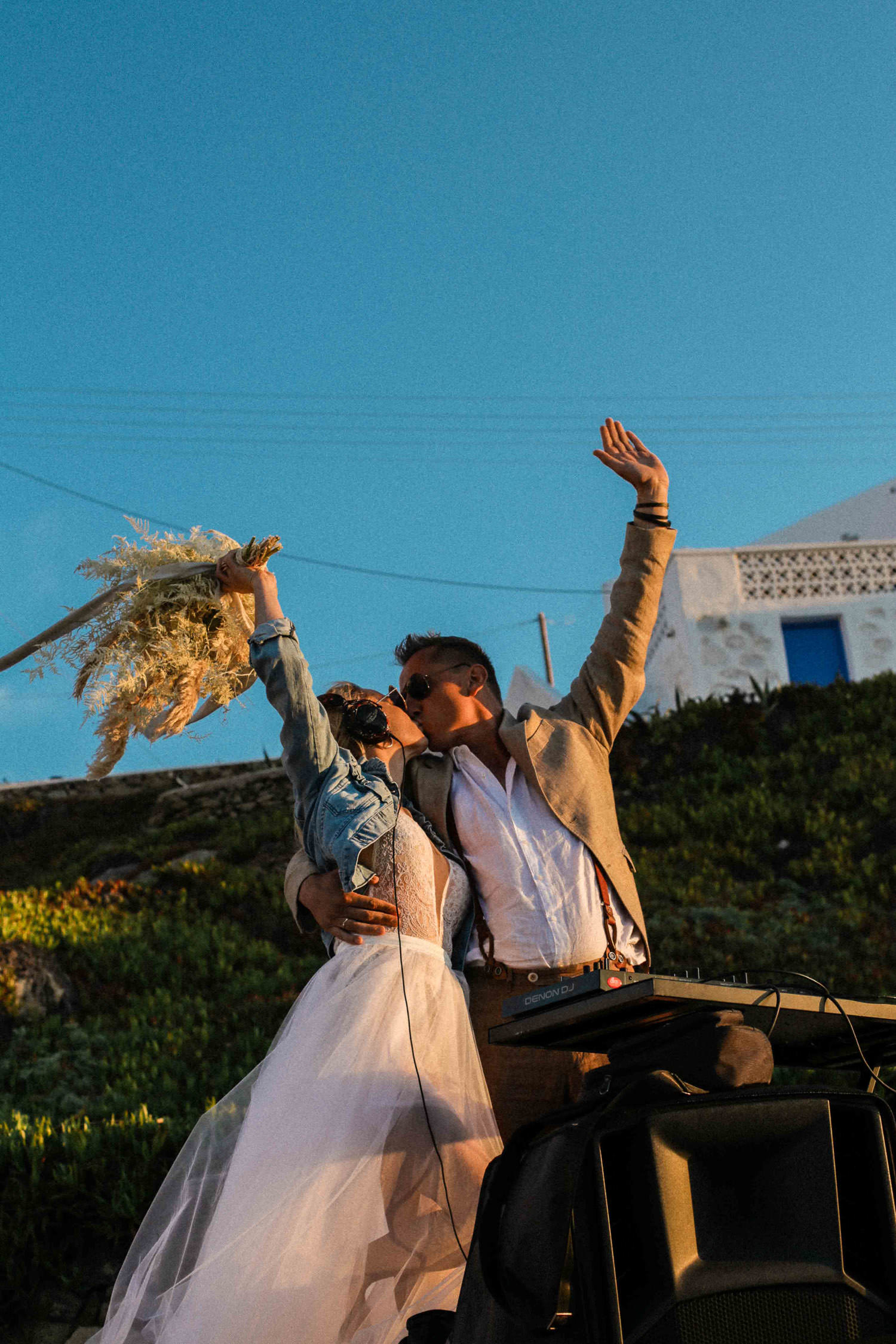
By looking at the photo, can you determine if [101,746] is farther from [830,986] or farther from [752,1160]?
[830,986]

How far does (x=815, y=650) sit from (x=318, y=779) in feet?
38.5

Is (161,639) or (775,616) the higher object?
(775,616)

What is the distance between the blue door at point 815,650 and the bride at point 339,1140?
36.8ft

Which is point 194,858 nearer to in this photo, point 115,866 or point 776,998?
point 115,866

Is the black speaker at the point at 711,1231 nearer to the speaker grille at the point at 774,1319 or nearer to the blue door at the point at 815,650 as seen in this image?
the speaker grille at the point at 774,1319

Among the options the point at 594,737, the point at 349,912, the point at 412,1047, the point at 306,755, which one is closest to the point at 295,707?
the point at 306,755

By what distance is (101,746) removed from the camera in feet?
10.9

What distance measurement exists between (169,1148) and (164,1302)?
8.05ft

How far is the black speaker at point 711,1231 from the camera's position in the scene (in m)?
1.74

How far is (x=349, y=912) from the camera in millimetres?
2791

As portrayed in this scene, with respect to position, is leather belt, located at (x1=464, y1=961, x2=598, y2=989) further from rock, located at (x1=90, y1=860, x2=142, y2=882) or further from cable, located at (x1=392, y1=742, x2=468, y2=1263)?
rock, located at (x1=90, y1=860, x2=142, y2=882)

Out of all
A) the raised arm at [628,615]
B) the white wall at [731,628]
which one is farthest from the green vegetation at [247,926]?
the raised arm at [628,615]

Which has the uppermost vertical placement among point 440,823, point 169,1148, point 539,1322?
point 440,823

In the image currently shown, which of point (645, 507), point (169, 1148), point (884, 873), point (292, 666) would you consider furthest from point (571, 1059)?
point (884, 873)
